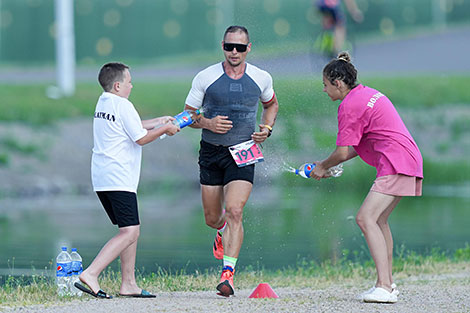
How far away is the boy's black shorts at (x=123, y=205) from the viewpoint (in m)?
7.67

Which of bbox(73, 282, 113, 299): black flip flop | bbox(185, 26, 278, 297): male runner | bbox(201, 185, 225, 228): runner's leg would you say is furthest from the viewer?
bbox(201, 185, 225, 228): runner's leg

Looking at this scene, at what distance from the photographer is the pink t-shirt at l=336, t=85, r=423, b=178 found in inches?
301

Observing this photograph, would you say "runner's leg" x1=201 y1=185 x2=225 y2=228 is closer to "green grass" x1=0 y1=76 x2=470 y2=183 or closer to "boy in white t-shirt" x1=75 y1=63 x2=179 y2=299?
"boy in white t-shirt" x1=75 y1=63 x2=179 y2=299

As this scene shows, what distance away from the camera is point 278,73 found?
11.4 meters

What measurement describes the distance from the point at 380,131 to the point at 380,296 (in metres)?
1.20

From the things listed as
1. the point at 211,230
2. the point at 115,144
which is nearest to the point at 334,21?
the point at 211,230

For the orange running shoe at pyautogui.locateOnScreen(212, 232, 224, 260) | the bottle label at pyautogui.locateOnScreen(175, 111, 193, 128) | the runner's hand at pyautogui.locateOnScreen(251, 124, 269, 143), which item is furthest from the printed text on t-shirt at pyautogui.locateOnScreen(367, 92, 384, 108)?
the orange running shoe at pyautogui.locateOnScreen(212, 232, 224, 260)

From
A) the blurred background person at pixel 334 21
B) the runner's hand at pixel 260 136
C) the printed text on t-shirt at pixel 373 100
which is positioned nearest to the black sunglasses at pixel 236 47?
the runner's hand at pixel 260 136

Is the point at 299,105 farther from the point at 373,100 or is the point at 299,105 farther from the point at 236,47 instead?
the point at 373,100

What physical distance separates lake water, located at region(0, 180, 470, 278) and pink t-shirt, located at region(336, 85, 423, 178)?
3158mm

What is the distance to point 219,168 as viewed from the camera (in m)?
8.62

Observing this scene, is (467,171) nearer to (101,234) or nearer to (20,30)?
(101,234)

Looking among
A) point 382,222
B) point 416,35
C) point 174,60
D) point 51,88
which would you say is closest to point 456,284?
point 382,222

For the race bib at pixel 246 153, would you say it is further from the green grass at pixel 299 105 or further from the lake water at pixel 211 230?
the green grass at pixel 299 105
